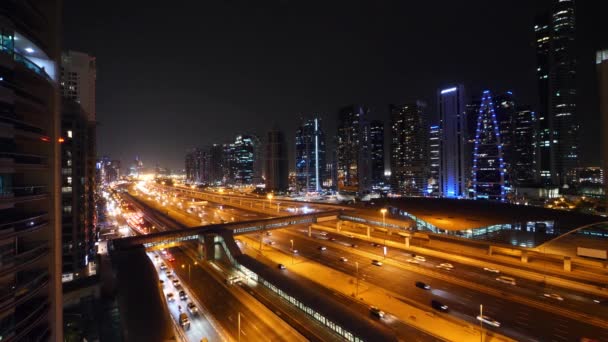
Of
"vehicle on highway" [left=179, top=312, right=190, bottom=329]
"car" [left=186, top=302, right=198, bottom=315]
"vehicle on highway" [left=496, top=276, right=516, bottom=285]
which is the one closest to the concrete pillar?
"vehicle on highway" [left=496, top=276, right=516, bottom=285]

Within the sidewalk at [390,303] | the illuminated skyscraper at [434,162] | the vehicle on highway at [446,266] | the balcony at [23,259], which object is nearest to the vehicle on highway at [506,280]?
the vehicle on highway at [446,266]

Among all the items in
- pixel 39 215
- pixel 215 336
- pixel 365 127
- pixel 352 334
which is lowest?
pixel 215 336

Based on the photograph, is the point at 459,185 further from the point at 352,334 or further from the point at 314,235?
the point at 352,334

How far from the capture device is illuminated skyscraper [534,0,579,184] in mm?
143750

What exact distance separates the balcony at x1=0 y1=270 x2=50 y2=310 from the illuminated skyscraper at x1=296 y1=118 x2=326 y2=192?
538 feet

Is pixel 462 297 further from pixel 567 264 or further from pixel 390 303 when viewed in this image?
pixel 567 264

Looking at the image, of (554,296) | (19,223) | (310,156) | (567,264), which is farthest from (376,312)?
(310,156)

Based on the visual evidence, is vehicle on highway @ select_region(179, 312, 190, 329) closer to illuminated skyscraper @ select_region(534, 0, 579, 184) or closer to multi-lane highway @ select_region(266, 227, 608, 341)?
multi-lane highway @ select_region(266, 227, 608, 341)

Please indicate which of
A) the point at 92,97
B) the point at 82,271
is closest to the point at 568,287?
the point at 82,271

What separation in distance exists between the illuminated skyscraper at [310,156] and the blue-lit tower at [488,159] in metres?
92.1

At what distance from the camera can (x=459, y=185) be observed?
411 feet

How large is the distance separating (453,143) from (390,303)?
402 ft

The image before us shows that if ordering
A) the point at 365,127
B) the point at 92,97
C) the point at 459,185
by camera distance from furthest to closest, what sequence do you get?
the point at 365,127 → the point at 459,185 → the point at 92,97

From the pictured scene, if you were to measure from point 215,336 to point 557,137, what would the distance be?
20644 cm
